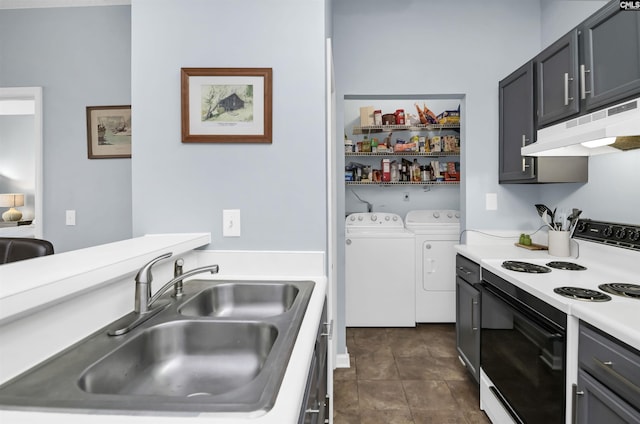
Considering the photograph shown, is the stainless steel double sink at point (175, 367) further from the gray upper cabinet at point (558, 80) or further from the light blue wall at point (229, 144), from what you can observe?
the gray upper cabinet at point (558, 80)

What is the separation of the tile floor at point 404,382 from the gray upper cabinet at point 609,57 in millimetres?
1839

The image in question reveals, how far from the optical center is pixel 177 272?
1.30 metres

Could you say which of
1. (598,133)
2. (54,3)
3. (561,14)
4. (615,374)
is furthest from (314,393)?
(561,14)

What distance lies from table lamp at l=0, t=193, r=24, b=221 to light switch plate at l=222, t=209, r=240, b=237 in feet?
2.29

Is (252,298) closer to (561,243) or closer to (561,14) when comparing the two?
(561,243)

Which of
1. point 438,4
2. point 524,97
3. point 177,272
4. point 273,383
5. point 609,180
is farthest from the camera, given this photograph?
point 438,4

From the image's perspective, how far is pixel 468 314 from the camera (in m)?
2.23

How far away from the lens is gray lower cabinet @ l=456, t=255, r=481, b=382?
2.08 m

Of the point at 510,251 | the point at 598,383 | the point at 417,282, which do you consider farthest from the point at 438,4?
the point at 598,383

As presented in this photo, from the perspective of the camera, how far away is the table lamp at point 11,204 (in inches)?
40.9

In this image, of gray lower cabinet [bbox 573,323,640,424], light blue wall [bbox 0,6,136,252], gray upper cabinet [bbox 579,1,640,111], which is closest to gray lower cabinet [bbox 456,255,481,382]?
gray lower cabinet [bbox 573,323,640,424]

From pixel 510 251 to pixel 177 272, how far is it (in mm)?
2101

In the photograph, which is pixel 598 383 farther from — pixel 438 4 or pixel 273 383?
pixel 438 4

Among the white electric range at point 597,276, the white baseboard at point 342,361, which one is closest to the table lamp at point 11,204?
the white electric range at point 597,276
